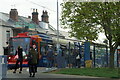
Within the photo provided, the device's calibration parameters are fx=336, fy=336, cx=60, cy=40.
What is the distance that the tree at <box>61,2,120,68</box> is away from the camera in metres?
24.1

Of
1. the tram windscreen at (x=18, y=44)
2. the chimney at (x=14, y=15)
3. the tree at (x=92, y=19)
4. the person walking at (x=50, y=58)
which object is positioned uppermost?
the chimney at (x=14, y=15)

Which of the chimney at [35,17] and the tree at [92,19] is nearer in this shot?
the tree at [92,19]

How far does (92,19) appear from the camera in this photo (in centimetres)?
→ 2486

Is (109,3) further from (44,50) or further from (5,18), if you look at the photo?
(5,18)

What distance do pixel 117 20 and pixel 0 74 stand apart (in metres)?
11.3

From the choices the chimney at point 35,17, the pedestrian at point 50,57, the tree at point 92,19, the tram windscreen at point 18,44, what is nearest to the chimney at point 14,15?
the chimney at point 35,17

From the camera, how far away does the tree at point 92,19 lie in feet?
79.1

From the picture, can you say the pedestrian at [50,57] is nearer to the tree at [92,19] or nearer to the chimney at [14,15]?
the tree at [92,19]

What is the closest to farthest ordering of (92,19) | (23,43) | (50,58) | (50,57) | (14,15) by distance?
(92,19), (50,58), (50,57), (23,43), (14,15)

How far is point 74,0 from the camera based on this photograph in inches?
997

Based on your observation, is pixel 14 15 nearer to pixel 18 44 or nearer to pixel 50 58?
pixel 18 44

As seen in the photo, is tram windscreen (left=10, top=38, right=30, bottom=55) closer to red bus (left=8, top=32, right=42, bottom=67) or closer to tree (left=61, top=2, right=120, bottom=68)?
red bus (left=8, top=32, right=42, bottom=67)

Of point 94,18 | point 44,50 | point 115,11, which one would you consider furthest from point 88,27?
point 44,50

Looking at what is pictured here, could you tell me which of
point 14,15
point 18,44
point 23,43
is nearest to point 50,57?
point 23,43
